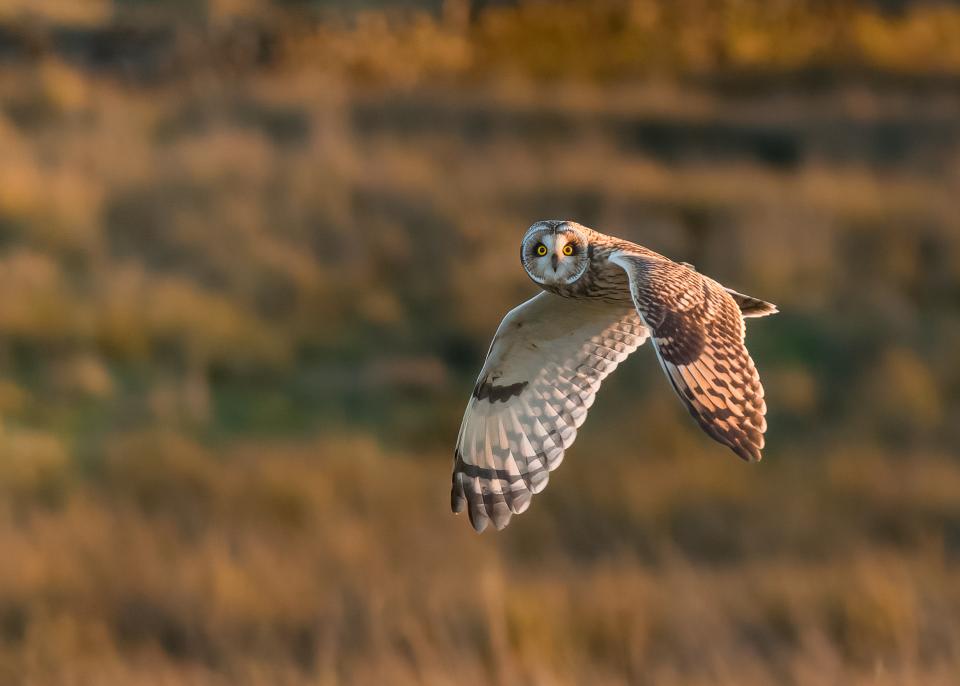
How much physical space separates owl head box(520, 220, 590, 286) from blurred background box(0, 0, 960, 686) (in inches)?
141

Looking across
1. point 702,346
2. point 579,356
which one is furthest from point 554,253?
point 579,356

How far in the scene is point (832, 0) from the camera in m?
15.7

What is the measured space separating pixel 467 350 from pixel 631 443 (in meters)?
2.08

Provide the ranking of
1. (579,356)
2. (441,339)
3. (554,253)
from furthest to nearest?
(441,339) < (579,356) < (554,253)

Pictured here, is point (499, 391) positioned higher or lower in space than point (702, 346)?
lower

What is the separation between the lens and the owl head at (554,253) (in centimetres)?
128

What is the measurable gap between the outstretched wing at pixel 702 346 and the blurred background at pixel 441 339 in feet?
11.5

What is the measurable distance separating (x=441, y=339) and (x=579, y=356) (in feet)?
29.0

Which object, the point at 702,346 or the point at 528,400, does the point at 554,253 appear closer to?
the point at 702,346

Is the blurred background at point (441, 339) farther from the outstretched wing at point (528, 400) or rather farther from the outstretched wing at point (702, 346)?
the outstretched wing at point (702, 346)

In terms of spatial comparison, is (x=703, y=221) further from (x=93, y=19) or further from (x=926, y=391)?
(x=93, y=19)

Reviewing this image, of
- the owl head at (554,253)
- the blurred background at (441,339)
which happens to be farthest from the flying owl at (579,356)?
the blurred background at (441,339)

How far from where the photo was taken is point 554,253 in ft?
4.37

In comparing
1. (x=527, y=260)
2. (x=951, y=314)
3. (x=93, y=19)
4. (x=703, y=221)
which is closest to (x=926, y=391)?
(x=951, y=314)
